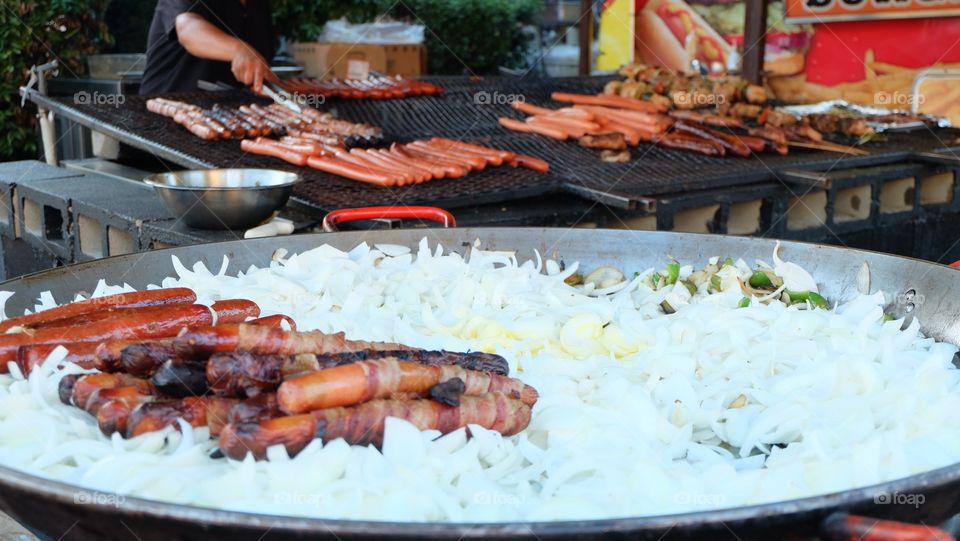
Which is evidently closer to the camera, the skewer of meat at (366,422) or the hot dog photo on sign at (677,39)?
the skewer of meat at (366,422)

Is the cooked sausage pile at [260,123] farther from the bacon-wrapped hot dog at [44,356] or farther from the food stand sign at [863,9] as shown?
the food stand sign at [863,9]

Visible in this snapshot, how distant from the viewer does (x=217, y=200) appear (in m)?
3.98

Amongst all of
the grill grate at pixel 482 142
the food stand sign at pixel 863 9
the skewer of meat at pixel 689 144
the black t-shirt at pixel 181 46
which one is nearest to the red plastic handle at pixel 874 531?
the grill grate at pixel 482 142

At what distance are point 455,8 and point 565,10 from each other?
12.4ft

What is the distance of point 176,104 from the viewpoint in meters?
6.21

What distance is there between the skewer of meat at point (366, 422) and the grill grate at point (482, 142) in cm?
282

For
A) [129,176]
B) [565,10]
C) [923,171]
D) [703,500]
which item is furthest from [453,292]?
[565,10]

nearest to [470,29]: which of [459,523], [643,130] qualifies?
[643,130]

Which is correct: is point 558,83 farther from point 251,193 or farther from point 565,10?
point 565,10

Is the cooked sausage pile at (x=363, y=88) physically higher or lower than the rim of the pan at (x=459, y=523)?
higher

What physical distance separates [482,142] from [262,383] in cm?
448

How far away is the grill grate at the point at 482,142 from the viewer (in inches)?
192

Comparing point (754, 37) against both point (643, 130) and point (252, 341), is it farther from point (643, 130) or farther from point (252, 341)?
point (252, 341)

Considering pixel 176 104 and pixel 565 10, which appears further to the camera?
pixel 565 10
